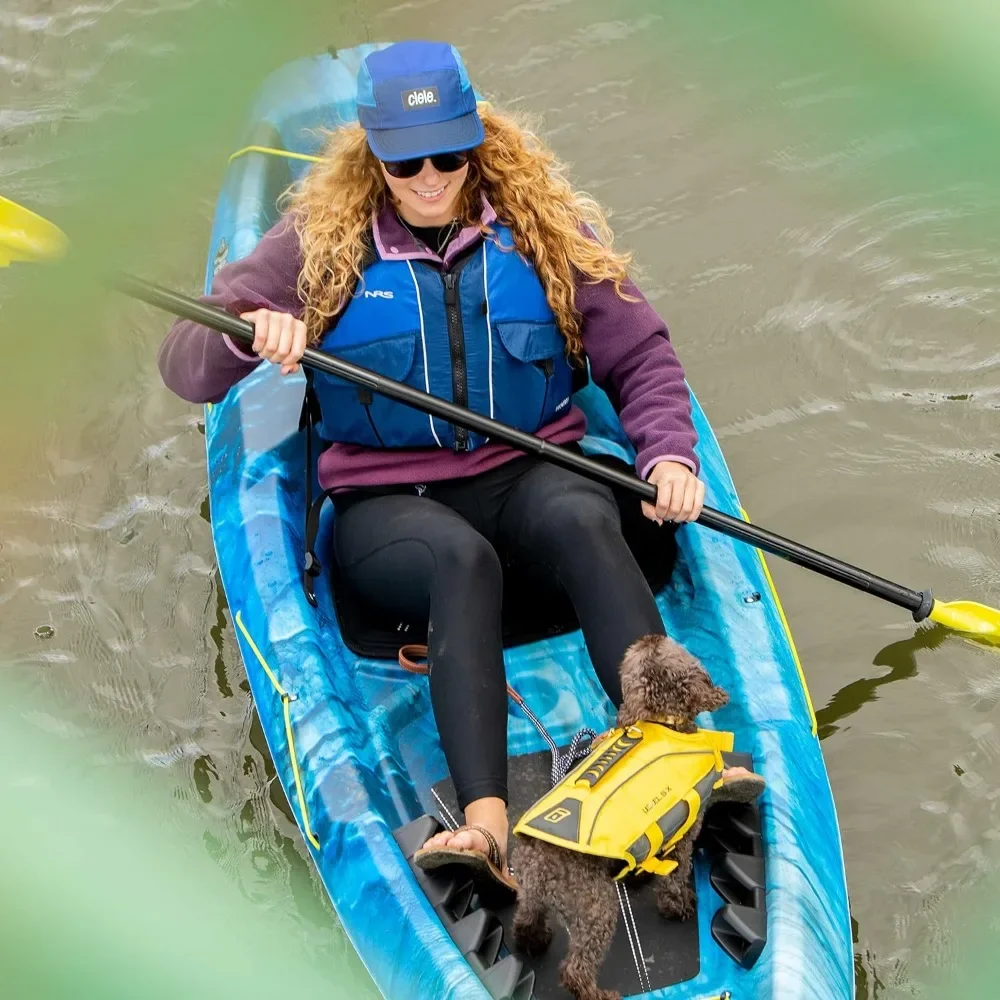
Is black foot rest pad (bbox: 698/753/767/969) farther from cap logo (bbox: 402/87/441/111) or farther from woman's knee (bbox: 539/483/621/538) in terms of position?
cap logo (bbox: 402/87/441/111)

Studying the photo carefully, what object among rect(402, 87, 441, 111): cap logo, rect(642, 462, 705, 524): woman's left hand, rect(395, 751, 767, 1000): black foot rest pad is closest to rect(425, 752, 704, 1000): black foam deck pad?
rect(395, 751, 767, 1000): black foot rest pad

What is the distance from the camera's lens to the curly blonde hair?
2.48 meters

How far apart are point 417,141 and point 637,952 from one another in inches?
57.2

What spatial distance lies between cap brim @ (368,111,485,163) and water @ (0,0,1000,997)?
4.65 ft

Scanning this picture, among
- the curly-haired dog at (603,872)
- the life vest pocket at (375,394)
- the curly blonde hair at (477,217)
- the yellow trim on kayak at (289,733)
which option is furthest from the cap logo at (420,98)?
the yellow trim on kayak at (289,733)

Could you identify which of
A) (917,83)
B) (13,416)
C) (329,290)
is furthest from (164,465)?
(917,83)

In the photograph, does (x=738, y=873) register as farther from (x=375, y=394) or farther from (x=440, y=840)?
(x=375, y=394)

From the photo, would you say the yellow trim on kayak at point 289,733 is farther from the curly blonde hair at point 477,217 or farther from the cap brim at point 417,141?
the cap brim at point 417,141

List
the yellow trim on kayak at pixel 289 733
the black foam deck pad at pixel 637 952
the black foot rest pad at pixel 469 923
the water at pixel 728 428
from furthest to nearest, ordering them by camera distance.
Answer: the water at pixel 728 428 → the yellow trim on kayak at pixel 289 733 → the black foam deck pad at pixel 637 952 → the black foot rest pad at pixel 469 923

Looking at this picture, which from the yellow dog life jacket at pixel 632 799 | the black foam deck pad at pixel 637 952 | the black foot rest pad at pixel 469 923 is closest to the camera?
the yellow dog life jacket at pixel 632 799

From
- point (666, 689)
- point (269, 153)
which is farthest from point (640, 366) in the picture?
point (269, 153)

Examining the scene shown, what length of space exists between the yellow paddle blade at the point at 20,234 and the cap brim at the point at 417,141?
65 centimetres

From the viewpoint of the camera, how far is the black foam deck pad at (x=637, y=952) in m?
2.15

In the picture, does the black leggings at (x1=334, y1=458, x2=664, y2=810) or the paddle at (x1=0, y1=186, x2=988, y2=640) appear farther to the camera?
the paddle at (x1=0, y1=186, x2=988, y2=640)
